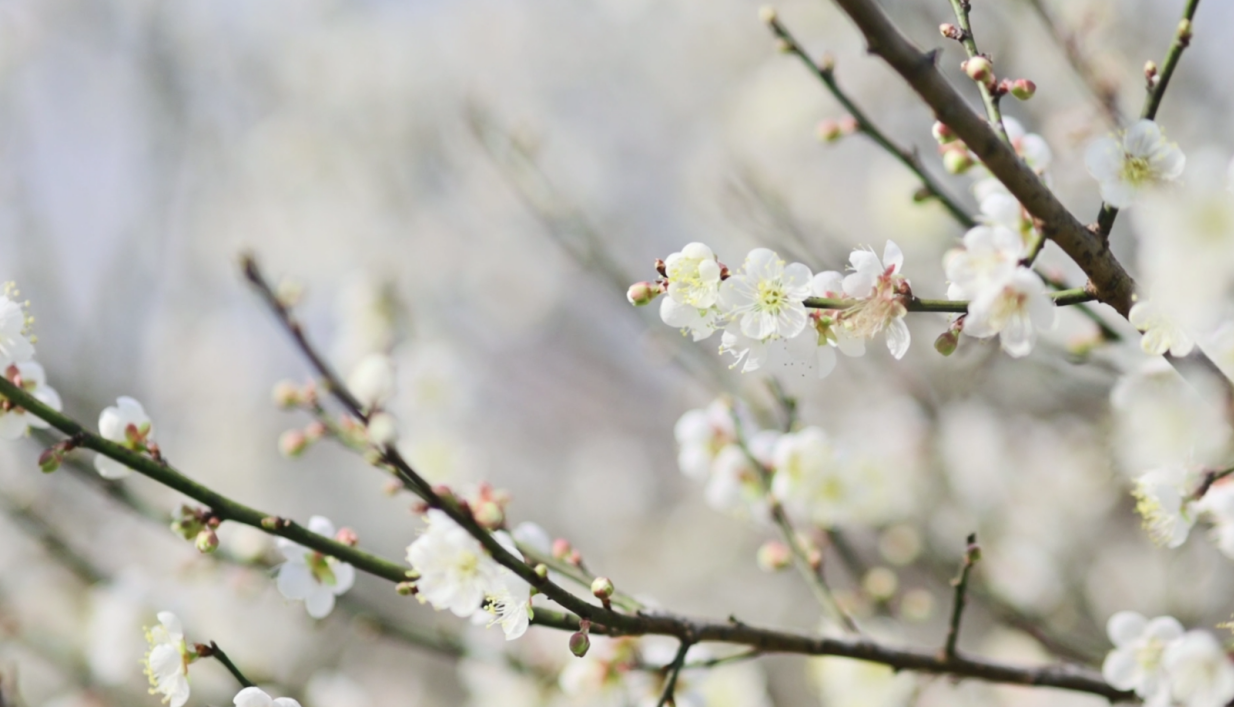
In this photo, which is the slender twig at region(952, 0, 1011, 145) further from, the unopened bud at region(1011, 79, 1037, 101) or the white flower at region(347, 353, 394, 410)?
the white flower at region(347, 353, 394, 410)

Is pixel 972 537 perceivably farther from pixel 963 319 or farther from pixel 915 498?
pixel 915 498

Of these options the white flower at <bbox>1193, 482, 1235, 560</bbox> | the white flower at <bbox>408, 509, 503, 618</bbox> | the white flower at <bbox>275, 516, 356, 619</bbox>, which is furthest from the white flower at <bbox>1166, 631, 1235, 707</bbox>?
the white flower at <bbox>275, 516, 356, 619</bbox>

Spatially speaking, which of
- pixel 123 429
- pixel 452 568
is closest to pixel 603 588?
pixel 452 568

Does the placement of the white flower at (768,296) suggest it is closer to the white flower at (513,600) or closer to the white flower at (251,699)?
the white flower at (513,600)

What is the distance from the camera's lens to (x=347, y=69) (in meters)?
6.64

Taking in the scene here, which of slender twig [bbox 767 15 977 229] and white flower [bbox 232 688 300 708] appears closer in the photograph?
white flower [bbox 232 688 300 708]

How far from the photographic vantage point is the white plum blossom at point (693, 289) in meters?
1.20

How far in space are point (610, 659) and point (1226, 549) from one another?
1.05 metres

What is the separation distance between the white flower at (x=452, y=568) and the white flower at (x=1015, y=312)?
71 centimetres

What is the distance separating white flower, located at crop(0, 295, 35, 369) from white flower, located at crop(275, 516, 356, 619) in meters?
0.47

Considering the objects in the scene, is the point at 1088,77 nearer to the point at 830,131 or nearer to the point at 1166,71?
the point at 830,131

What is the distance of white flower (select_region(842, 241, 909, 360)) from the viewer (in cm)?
112

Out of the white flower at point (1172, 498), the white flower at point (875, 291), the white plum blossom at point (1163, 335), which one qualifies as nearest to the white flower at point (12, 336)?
the white flower at point (875, 291)

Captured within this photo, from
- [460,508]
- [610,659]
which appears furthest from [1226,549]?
[460,508]
